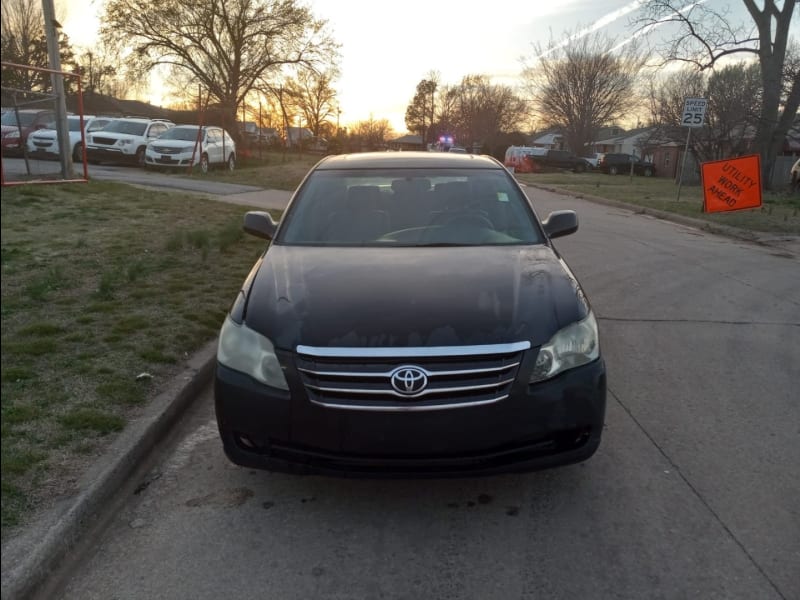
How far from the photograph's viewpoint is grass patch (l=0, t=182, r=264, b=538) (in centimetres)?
318

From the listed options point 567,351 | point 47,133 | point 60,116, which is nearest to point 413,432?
point 567,351

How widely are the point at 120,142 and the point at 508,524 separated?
21.7 meters

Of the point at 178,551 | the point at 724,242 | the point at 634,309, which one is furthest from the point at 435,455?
the point at 724,242

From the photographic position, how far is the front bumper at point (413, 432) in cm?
277

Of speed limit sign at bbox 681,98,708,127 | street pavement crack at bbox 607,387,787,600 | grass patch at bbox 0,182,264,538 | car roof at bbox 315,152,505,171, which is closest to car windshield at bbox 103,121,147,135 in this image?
grass patch at bbox 0,182,264,538

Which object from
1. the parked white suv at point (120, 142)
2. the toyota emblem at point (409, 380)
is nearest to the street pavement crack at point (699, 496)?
the toyota emblem at point (409, 380)

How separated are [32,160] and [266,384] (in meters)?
7.32

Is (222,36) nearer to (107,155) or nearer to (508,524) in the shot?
(107,155)

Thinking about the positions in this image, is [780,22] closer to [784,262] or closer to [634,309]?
[784,262]

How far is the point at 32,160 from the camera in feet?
28.1

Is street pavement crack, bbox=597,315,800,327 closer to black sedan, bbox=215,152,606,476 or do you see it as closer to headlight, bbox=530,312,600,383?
black sedan, bbox=215,152,606,476

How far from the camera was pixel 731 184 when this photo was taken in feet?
51.5

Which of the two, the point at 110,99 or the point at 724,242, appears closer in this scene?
the point at 724,242

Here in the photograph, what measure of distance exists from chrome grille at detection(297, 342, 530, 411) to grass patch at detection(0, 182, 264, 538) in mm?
1169
